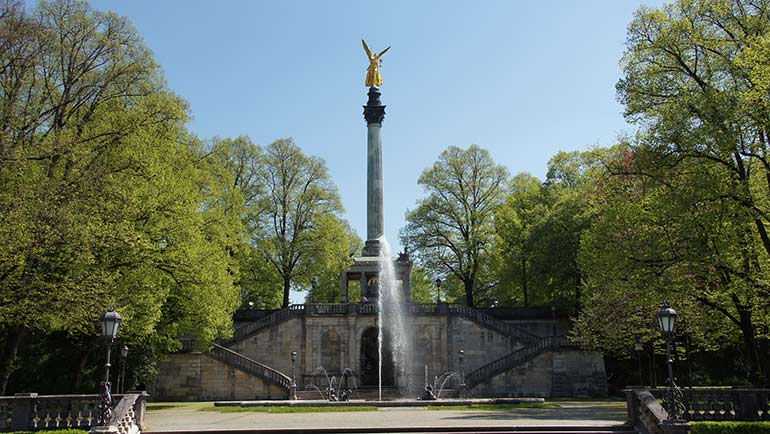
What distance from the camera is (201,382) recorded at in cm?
3953

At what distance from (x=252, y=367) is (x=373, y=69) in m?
24.1

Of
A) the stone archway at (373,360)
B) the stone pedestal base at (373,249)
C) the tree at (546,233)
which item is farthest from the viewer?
the stone pedestal base at (373,249)

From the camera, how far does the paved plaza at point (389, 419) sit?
20562mm

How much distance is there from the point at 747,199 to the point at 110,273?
65.0 feet

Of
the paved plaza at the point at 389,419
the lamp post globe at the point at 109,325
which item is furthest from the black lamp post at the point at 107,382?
the paved plaza at the point at 389,419

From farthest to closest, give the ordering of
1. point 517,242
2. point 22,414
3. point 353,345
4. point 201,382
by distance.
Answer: point 517,242
point 353,345
point 201,382
point 22,414

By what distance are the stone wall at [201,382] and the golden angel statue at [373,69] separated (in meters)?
23.5

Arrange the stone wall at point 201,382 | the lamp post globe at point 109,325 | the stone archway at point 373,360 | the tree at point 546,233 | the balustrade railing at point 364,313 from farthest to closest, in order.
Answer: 1. the tree at point 546,233
2. the stone archway at point 373,360
3. the balustrade railing at point 364,313
4. the stone wall at point 201,382
5. the lamp post globe at point 109,325

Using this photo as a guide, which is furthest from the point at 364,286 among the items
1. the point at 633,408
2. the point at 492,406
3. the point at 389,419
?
the point at 633,408

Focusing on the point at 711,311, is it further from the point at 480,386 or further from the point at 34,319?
the point at 34,319

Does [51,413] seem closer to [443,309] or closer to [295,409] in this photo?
[295,409]

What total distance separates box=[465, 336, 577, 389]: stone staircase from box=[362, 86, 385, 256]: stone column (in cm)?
1143

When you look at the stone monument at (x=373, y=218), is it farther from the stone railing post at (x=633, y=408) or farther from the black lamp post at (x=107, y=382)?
the black lamp post at (x=107, y=382)

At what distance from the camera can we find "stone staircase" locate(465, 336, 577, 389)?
40.3 metres
